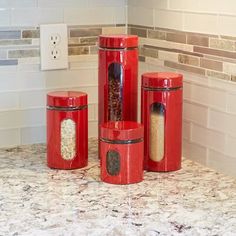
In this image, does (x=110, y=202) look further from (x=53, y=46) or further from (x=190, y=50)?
(x=53, y=46)

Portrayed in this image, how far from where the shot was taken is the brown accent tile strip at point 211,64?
4.78 feet

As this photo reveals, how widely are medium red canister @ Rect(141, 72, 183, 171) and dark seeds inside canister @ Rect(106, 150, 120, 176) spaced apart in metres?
0.13

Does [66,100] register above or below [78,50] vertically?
below

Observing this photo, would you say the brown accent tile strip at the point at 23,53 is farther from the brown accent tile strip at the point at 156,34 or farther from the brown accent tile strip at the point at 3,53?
the brown accent tile strip at the point at 156,34

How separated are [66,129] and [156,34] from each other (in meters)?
0.40

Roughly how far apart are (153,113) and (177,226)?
0.40 metres

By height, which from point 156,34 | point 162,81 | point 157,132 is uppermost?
point 156,34

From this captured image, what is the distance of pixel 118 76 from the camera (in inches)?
60.5

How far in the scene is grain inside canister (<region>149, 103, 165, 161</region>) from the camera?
149 cm

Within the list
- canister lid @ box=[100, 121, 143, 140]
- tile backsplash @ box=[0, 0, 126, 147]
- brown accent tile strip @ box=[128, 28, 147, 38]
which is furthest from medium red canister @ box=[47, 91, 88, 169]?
brown accent tile strip @ box=[128, 28, 147, 38]

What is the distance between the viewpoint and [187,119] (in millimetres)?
1618

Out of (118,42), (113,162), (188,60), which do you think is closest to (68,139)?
(113,162)

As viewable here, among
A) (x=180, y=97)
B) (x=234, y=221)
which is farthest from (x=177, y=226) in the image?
(x=180, y=97)

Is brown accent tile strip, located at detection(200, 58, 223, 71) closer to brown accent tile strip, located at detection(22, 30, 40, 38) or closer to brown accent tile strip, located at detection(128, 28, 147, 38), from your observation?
brown accent tile strip, located at detection(128, 28, 147, 38)
